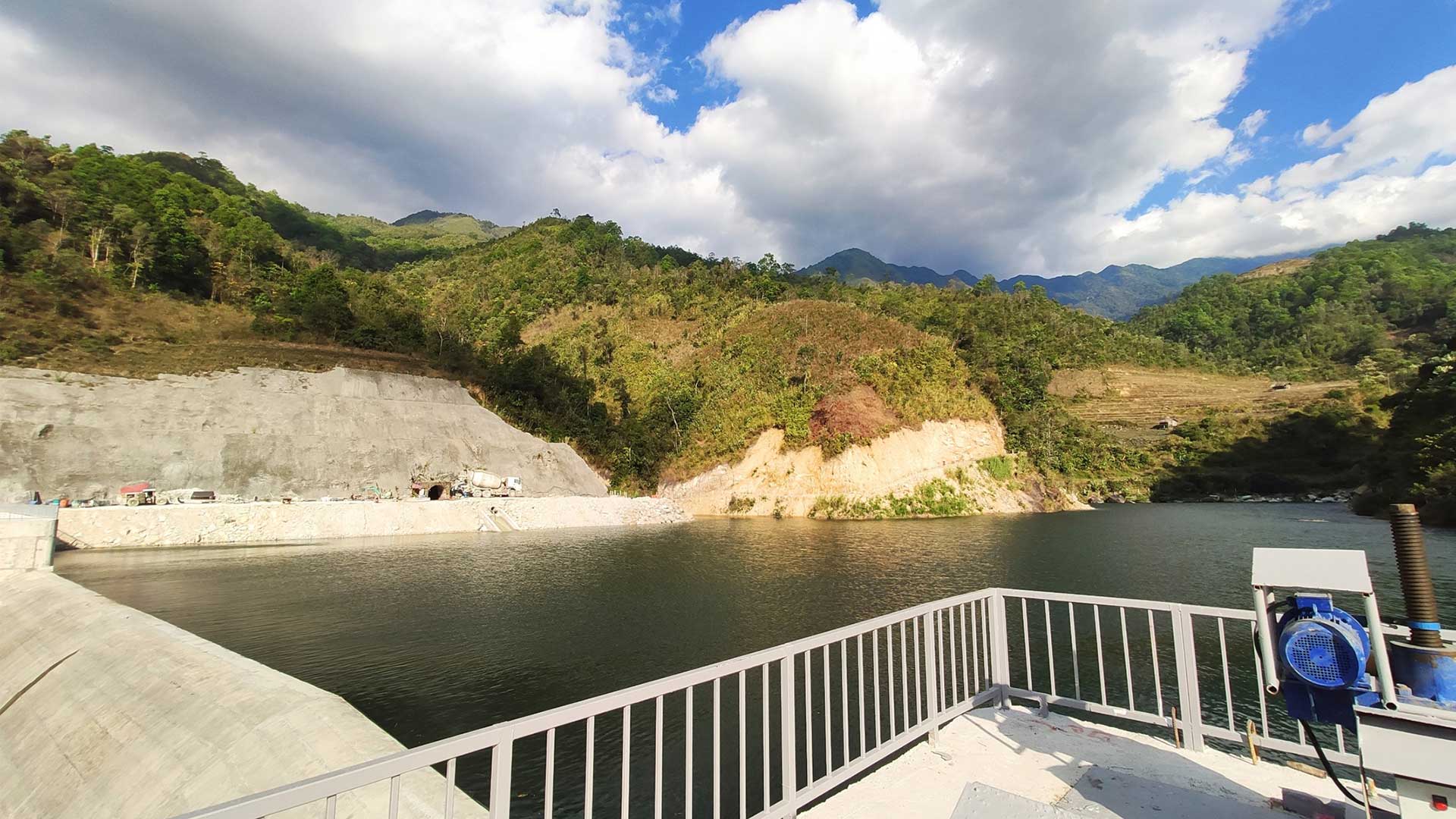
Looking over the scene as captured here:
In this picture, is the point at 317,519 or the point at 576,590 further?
the point at 317,519

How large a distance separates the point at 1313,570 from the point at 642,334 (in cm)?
6142

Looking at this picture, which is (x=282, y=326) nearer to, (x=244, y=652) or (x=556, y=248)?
(x=244, y=652)

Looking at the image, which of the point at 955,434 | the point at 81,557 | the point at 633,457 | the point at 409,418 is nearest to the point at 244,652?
the point at 81,557

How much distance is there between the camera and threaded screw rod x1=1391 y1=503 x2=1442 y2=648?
2.31 metres

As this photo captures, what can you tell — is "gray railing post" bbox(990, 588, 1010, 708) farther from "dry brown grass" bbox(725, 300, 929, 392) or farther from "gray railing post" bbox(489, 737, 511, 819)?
"dry brown grass" bbox(725, 300, 929, 392)

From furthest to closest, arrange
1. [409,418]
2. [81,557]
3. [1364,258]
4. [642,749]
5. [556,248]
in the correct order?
1. [1364,258]
2. [556,248]
3. [409,418]
4. [81,557]
5. [642,749]

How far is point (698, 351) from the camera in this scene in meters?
54.5

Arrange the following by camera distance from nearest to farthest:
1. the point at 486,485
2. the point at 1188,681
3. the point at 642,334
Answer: the point at 1188,681
the point at 486,485
the point at 642,334

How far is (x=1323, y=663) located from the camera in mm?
2594

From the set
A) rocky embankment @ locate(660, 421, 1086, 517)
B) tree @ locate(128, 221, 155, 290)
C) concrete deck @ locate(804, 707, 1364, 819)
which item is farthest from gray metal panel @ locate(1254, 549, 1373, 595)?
tree @ locate(128, 221, 155, 290)

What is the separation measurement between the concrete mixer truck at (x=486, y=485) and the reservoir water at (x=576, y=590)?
23.8 ft

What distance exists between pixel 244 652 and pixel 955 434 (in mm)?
38323

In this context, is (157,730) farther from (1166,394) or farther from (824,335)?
(1166,394)

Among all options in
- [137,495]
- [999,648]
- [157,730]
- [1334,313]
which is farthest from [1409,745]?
[1334,313]
